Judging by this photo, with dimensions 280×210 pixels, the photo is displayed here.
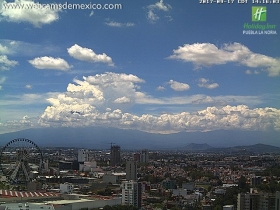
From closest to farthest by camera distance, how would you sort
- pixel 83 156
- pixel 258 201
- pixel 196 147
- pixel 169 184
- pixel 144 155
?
pixel 258 201
pixel 169 184
pixel 196 147
pixel 144 155
pixel 83 156

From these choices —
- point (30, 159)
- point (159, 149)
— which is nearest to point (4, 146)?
point (30, 159)

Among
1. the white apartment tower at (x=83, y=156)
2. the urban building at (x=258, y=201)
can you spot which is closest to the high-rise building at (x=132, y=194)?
the urban building at (x=258, y=201)

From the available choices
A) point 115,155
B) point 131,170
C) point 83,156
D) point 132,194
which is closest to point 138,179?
point 131,170

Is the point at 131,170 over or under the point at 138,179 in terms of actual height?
over

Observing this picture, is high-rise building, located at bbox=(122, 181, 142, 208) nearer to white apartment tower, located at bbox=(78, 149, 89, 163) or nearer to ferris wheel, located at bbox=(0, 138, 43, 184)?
ferris wheel, located at bbox=(0, 138, 43, 184)

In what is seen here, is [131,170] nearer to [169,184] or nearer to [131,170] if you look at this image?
[131,170]

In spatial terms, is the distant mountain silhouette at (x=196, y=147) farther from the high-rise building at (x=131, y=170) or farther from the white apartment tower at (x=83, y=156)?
the white apartment tower at (x=83, y=156)

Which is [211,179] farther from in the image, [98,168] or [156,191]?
[98,168]
